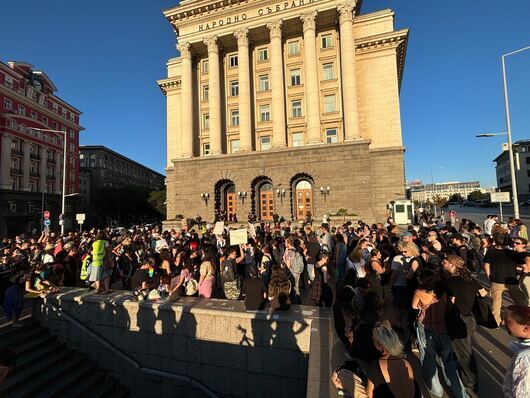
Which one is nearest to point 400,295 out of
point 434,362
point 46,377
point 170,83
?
point 434,362

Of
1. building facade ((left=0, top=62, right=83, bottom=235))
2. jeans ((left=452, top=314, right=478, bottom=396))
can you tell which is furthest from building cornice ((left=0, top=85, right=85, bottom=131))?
jeans ((left=452, top=314, right=478, bottom=396))

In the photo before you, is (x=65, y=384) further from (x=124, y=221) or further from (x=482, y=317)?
(x=124, y=221)

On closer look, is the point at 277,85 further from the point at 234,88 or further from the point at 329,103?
the point at 234,88

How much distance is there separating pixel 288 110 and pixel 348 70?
7527 mm

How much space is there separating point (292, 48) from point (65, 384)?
34.5 metres

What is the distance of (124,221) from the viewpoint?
76.0 meters

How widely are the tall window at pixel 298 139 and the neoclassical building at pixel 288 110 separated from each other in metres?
0.16

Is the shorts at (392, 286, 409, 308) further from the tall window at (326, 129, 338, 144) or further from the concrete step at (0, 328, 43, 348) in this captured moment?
the tall window at (326, 129, 338, 144)

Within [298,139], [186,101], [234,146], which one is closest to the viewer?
[298,139]

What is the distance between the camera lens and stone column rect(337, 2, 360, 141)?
28.2 m

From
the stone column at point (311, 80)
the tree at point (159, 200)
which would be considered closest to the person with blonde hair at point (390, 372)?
the stone column at point (311, 80)

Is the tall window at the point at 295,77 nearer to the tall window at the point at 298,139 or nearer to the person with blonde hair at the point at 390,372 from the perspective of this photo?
the tall window at the point at 298,139

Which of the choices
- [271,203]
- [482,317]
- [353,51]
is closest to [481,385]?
[482,317]

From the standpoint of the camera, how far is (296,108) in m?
32.5
